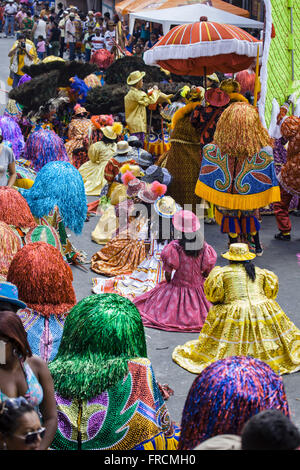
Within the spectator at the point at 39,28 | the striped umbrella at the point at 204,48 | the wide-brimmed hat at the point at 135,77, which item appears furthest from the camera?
the spectator at the point at 39,28

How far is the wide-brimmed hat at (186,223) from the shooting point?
5.86 metres

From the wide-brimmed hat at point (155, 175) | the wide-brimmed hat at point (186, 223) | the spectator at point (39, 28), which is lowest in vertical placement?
the spectator at point (39, 28)

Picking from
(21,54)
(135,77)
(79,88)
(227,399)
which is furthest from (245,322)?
(21,54)

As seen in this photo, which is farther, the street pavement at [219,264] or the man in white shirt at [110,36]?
the man in white shirt at [110,36]

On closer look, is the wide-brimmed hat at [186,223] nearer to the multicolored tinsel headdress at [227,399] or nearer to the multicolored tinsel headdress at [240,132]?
the multicolored tinsel headdress at [240,132]

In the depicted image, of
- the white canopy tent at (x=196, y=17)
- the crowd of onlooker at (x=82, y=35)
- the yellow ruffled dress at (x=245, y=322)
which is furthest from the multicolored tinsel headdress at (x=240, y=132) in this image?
the crowd of onlooker at (x=82, y=35)

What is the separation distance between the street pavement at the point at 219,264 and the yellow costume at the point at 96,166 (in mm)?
199

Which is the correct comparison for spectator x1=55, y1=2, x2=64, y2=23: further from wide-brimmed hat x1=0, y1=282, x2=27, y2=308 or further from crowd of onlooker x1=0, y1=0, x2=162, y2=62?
wide-brimmed hat x1=0, y1=282, x2=27, y2=308

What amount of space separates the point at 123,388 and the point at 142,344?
25cm

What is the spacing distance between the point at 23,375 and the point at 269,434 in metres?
1.36

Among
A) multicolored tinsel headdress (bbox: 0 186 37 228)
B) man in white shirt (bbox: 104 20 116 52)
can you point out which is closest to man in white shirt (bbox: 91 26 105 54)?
man in white shirt (bbox: 104 20 116 52)

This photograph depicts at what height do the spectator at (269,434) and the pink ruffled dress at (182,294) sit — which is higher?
the spectator at (269,434)
